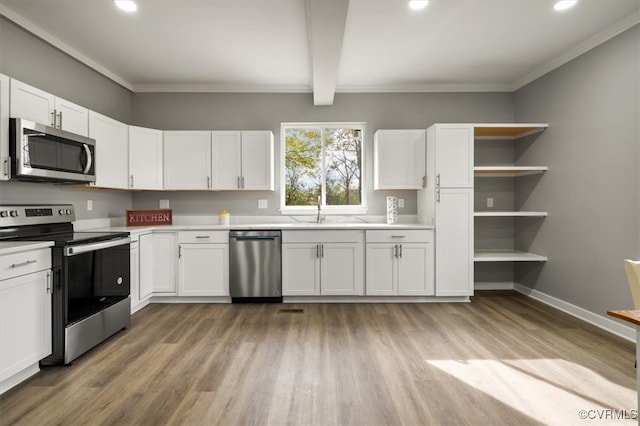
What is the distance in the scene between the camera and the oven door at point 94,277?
7.66ft

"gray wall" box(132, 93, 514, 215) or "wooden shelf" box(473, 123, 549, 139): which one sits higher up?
"gray wall" box(132, 93, 514, 215)

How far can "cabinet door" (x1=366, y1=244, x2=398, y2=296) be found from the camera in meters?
3.77

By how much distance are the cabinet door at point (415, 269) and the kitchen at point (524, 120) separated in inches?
30.7

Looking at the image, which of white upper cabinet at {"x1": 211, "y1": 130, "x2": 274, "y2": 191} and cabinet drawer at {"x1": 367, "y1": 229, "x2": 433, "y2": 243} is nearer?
cabinet drawer at {"x1": 367, "y1": 229, "x2": 433, "y2": 243}

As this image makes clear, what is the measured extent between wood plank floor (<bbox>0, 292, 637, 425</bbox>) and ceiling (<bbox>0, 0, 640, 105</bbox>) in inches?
101

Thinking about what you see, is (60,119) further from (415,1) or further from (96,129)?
(415,1)

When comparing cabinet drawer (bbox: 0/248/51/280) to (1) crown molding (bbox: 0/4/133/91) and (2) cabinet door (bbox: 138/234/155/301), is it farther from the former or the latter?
(1) crown molding (bbox: 0/4/133/91)

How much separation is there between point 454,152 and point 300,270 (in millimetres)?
2242

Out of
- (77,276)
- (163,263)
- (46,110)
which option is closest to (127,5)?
(46,110)

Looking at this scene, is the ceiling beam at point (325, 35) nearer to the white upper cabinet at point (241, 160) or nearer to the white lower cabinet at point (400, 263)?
the white upper cabinet at point (241, 160)

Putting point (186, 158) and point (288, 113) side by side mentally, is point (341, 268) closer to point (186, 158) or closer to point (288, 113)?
point (288, 113)

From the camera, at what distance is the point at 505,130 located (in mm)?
4055

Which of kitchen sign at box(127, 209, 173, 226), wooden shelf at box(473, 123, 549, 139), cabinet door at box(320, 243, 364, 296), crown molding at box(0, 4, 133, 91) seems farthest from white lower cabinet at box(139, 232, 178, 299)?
wooden shelf at box(473, 123, 549, 139)

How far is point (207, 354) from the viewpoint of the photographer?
2512 mm
